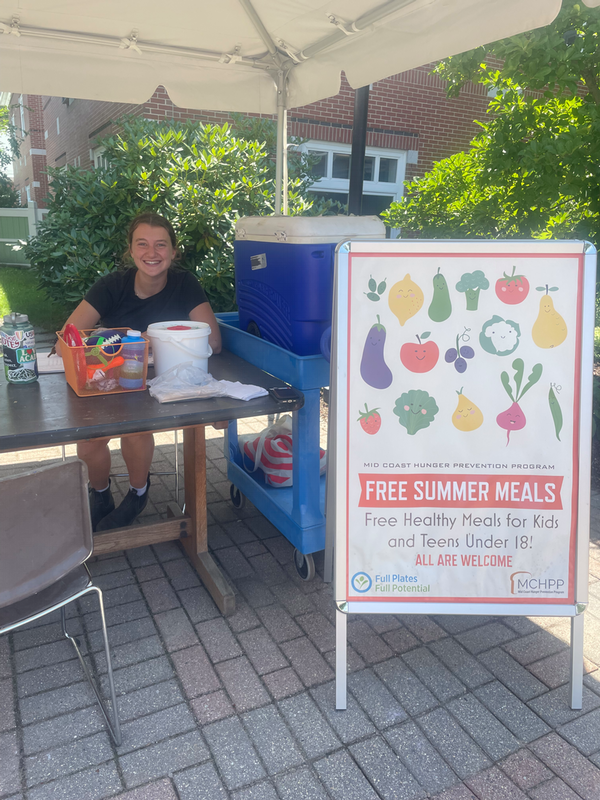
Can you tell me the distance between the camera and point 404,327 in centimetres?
205

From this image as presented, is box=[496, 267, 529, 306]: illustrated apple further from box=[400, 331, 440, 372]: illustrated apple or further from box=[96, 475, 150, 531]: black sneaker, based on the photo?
box=[96, 475, 150, 531]: black sneaker

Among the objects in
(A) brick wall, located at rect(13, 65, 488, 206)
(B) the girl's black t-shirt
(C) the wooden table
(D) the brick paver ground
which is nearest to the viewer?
(D) the brick paver ground

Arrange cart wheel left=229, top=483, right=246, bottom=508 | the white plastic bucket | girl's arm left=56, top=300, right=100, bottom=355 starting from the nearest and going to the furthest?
the white plastic bucket < girl's arm left=56, top=300, right=100, bottom=355 < cart wheel left=229, top=483, right=246, bottom=508

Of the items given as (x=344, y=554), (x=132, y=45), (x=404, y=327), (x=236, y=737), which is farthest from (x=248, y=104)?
(x=236, y=737)

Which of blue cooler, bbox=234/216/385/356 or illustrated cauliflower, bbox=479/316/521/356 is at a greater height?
blue cooler, bbox=234/216/385/356

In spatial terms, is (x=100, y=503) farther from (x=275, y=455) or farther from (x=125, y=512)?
(x=275, y=455)

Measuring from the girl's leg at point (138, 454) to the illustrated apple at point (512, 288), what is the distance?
1754 millimetres

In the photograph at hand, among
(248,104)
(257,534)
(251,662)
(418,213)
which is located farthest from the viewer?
(418,213)

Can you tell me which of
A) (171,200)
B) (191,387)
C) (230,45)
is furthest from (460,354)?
(171,200)

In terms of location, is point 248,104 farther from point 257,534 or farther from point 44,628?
point 44,628

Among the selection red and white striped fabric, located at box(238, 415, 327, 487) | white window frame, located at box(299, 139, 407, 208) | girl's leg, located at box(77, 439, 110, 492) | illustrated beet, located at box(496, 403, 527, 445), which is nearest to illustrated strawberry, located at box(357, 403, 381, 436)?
illustrated beet, located at box(496, 403, 527, 445)

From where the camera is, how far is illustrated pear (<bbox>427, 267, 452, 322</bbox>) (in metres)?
2.03

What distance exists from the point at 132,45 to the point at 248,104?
764 millimetres

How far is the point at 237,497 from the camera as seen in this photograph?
3.48 meters
